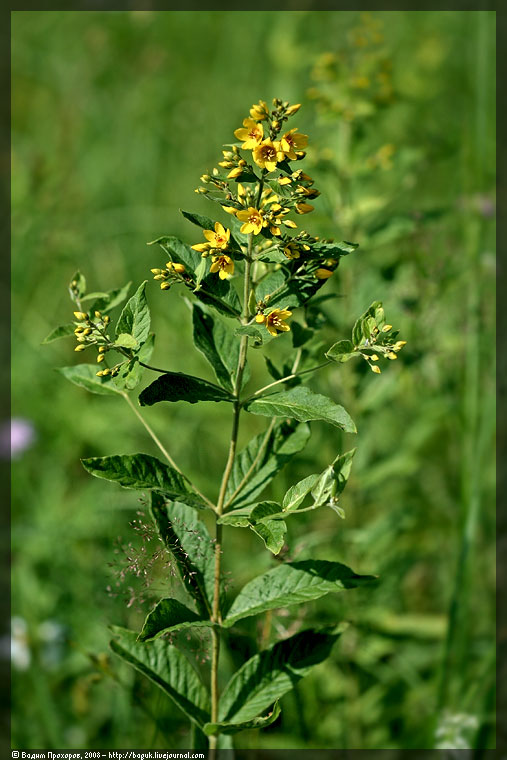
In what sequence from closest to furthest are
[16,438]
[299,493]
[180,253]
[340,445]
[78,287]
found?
[299,493]
[180,253]
[78,287]
[340,445]
[16,438]

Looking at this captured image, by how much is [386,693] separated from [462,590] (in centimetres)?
60

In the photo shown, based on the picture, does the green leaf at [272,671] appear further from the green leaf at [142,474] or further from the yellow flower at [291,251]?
the yellow flower at [291,251]

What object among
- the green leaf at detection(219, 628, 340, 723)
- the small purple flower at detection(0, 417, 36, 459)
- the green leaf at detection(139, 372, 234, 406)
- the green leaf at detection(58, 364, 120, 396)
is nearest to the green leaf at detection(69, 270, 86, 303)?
the green leaf at detection(58, 364, 120, 396)

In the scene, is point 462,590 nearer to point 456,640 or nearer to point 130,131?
point 456,640

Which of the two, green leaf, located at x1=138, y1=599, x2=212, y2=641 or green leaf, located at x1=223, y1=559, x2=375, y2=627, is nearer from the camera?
green leaf, located at x1=138, y1=599, x2=212, y2=641

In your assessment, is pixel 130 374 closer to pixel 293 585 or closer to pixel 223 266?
pixel 223 266

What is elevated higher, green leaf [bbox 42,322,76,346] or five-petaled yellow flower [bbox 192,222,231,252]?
five-petaled yellow flower [bbox 192,222,231,252]

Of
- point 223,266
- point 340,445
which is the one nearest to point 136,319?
point 223,266

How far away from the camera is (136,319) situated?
47.0 inches

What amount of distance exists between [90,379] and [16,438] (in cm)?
149

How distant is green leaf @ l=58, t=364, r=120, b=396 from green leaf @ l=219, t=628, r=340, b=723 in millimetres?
602

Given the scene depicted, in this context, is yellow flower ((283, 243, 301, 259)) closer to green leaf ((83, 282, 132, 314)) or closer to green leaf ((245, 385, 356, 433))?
green leaf ((245, 385, 356, 433))

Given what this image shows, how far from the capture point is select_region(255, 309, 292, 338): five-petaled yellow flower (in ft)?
3.83

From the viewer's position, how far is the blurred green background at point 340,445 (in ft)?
6.72
